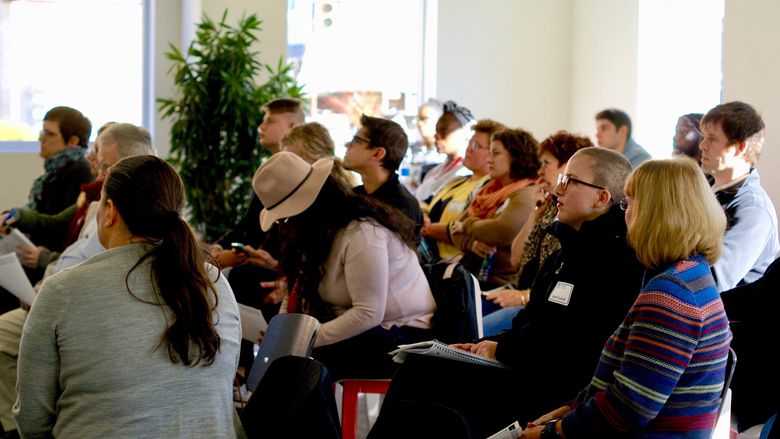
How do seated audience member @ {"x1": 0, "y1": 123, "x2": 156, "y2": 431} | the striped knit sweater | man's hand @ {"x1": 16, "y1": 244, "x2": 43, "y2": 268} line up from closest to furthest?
1. the striped knit sweater
2. seated audience member @ {"x1": 0, "y1": 123, "x2": 156, "y2": 431}
3. man's hand @ {"x1": 16, "y1": 244, "x2": 43, "y2": 268}

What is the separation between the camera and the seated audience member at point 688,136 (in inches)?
183

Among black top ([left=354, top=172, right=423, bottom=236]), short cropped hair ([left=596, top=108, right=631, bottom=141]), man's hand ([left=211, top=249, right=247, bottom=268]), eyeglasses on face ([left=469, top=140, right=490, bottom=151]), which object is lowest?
man's hand ([left=211, top=249, right=247, bottom=268])

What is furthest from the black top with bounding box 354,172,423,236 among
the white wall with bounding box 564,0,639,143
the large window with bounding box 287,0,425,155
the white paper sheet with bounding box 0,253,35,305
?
the large window with bounding box 287,0,425,155

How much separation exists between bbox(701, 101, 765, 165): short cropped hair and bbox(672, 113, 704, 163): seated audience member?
0.97 meters

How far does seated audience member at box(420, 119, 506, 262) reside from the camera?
4785 mm

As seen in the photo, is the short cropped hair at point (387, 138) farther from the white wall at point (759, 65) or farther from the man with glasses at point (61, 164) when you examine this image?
the man with glasses at point (61, 164)

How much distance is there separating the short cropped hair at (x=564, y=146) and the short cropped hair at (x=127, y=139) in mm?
1742

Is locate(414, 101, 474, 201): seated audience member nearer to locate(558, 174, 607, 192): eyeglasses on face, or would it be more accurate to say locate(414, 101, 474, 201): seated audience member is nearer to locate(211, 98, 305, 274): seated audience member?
locate(211, 98, 305, 274): seated audience member

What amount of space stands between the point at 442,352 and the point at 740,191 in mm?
1599

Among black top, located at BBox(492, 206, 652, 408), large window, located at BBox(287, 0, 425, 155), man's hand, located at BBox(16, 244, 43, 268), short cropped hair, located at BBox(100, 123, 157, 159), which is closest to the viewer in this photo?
black top, located at BBox(492, 206, 652, 408)

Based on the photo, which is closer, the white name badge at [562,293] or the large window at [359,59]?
the white name badge at [562,293]

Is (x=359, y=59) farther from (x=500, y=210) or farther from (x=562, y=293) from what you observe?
(x=562, y=293)

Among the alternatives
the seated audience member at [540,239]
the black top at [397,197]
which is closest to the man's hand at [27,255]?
the black top at [397,197]

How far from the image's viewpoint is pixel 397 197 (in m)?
3.96
